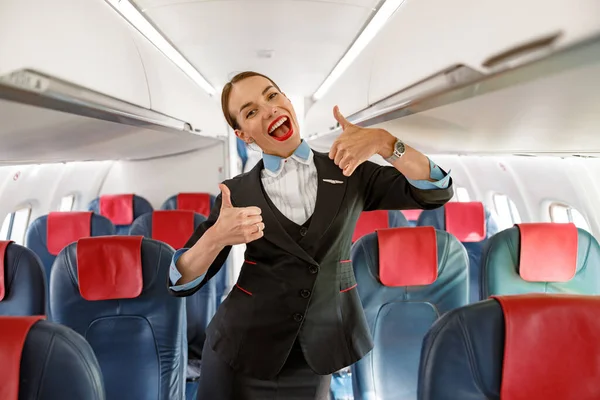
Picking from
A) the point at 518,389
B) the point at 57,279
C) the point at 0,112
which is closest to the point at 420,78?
the point at 518,389

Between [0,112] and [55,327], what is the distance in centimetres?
95

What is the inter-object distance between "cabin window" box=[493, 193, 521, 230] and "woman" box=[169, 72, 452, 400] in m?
3.61

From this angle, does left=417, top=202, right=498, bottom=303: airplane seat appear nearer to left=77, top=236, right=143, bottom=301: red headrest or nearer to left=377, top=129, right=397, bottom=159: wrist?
left=77, top=236, right=143, bottom=301: red headrest

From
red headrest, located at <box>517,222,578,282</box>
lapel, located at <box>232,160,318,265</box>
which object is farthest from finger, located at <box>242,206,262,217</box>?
red headrest, located at <box>517,222,578,282</box>

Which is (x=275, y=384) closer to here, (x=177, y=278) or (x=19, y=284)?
(x=177, y=278)

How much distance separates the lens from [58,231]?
3.15m

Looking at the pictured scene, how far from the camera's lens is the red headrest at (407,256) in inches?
74.7

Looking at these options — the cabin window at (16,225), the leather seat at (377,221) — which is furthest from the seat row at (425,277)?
the cabin window at (16,225)

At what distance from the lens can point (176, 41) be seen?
302cm

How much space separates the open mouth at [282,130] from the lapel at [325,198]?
0.47 feet

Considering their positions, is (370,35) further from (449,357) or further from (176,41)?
(449,357)

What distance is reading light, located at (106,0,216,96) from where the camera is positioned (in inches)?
88.7

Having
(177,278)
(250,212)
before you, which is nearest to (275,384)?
(177,278)

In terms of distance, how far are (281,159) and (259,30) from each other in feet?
6.48
